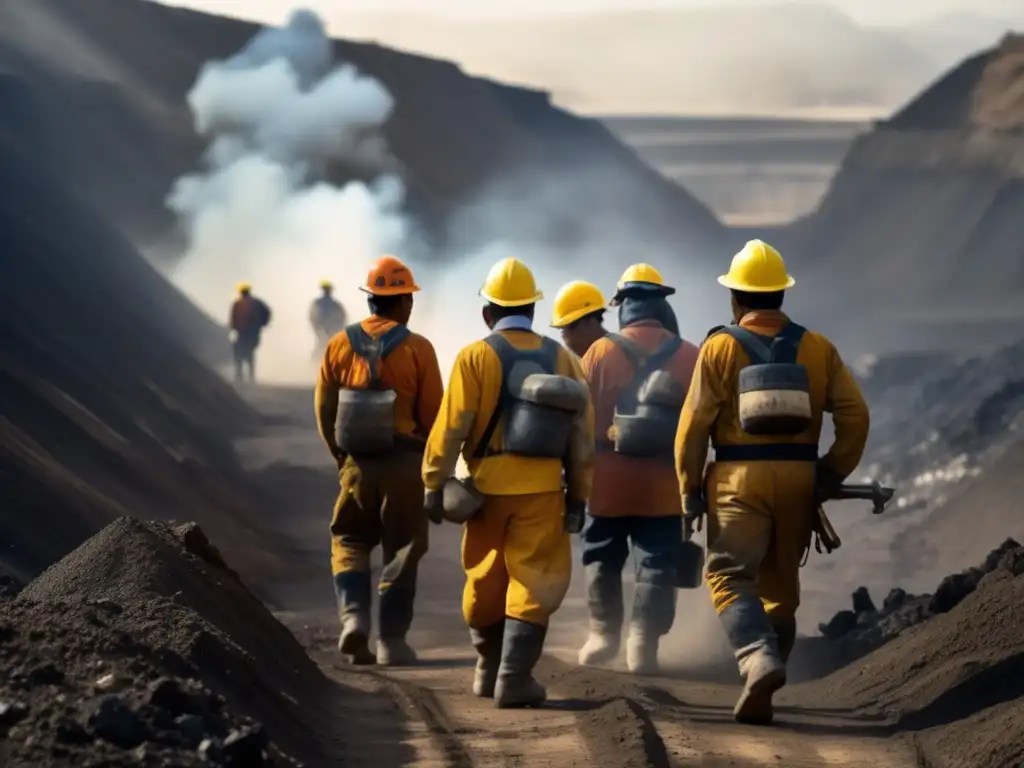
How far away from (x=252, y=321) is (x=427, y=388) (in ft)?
67.3

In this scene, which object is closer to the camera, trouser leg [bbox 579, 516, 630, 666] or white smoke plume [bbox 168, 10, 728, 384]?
trouser leg [bbox 579, 516, 630, 666]

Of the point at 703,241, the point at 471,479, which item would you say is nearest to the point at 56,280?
the point at 471,479

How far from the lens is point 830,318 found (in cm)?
6188

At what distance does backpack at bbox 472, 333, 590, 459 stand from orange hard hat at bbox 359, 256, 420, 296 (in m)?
1.91

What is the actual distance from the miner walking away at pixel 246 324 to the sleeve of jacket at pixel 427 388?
20.0 metres

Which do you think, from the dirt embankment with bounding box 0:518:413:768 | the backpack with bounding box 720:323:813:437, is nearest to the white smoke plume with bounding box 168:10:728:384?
the dirt embankment with bounding box 0:518:413:768

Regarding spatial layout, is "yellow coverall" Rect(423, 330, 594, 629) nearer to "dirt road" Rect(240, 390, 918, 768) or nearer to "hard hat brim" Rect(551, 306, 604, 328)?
"dirt road" Rect(240, 390, 918, 768)

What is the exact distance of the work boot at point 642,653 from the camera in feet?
37.2

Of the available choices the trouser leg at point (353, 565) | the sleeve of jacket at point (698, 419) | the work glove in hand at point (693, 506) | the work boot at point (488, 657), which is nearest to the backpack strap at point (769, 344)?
the sleeve of jacket at point (698, 419)

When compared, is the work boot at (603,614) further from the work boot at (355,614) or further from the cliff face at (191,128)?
the cliff face at (191,128)

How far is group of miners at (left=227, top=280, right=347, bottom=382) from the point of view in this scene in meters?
31.5

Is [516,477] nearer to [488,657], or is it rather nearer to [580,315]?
[488,657]

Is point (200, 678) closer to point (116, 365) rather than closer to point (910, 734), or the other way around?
→ point (910, 734)

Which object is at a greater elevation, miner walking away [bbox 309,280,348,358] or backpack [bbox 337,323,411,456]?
miner walking away [bbox 309,280,348,358]
